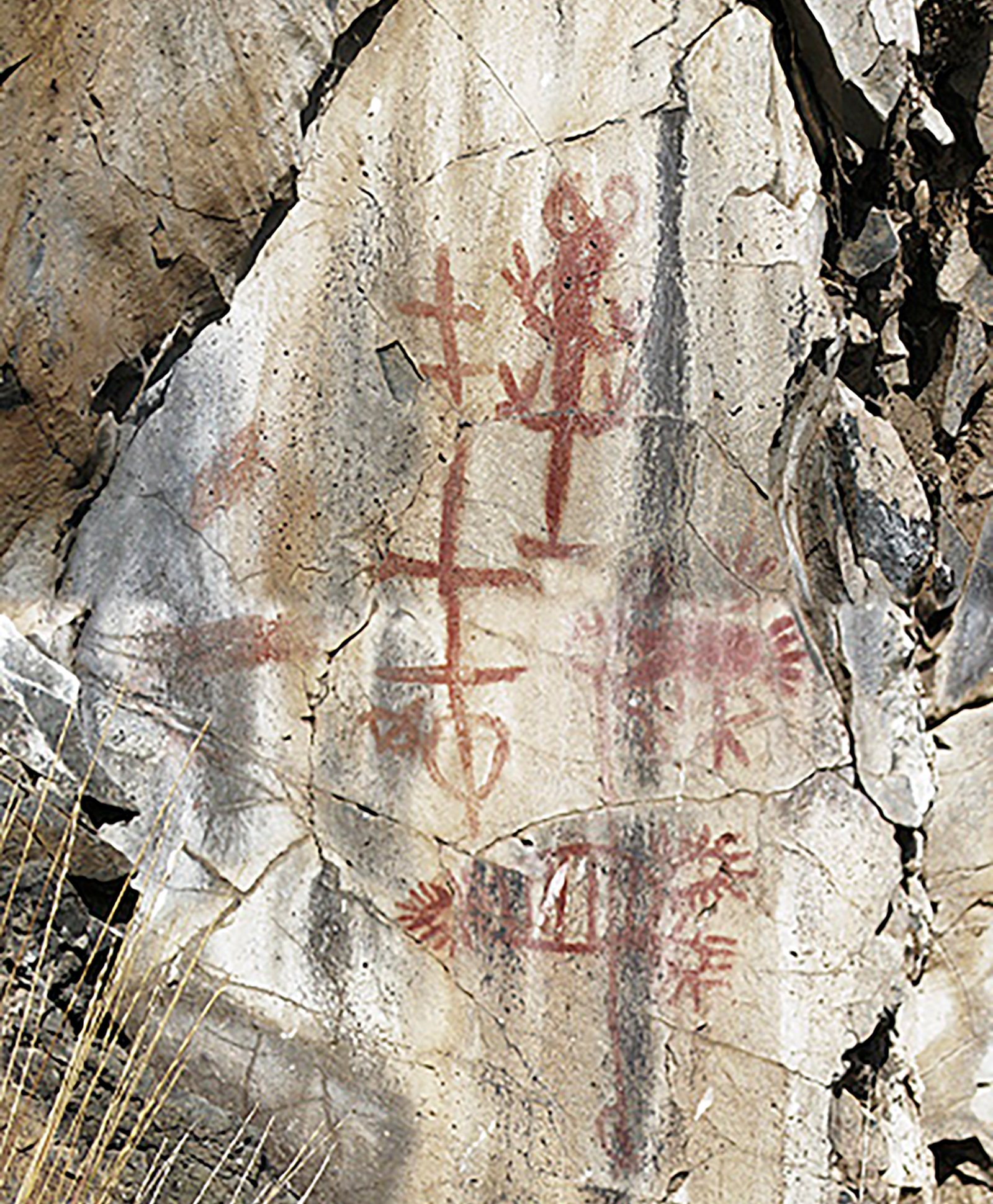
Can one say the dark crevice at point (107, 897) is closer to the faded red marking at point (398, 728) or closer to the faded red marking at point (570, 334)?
the faded red marking at point (398, 728)

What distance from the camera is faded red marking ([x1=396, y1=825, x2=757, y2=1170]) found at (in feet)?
8.84

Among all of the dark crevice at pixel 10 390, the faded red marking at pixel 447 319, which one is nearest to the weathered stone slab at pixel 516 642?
the faded red marking at pixel 447 319

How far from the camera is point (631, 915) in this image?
8.87ft

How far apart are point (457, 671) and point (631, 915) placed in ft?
1.73

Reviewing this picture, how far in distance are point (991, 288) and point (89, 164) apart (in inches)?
70.7

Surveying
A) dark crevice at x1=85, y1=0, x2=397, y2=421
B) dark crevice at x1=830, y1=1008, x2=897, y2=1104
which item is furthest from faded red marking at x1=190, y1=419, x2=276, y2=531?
dark crevice at x1=830, y1=1008, x2=897, y2=1104

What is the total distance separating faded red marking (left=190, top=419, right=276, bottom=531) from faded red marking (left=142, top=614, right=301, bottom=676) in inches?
7.5

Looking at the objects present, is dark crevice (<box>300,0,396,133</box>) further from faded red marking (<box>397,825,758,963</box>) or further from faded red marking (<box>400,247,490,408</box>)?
faded red marking (<box>397,825,758,963</box>)

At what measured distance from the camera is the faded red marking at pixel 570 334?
2.74m

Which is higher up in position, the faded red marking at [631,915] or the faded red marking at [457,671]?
the faded red marking at [457,671]

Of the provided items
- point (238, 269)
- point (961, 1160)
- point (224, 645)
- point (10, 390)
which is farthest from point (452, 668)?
point (961, 1160)

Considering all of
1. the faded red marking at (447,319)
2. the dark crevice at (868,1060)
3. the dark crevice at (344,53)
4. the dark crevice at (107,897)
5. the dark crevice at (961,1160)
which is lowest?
the dark crevice at (961,1160)

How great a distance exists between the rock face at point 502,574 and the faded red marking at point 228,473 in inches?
0.4

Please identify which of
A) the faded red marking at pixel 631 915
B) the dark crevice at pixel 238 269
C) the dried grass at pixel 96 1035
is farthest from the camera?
the dark crevice at pixel 238 269
